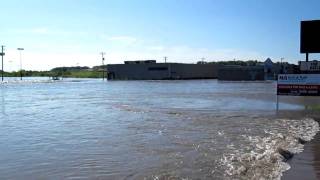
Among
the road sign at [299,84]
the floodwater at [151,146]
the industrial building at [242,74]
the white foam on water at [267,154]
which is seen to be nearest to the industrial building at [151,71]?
the industrial building at [242,74]

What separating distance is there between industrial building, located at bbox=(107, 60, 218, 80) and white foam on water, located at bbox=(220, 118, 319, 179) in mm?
128685

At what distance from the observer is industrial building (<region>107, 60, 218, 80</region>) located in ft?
483

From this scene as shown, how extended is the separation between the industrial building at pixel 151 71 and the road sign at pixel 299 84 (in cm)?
11909

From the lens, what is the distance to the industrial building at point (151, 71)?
14712 cm

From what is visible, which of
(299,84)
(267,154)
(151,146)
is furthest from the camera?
(299,84)

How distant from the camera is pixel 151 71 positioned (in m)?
149

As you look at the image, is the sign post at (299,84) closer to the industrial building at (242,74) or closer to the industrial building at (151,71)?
the industrial building at (242,74)

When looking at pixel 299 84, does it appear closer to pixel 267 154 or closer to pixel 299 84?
pixel 299 84

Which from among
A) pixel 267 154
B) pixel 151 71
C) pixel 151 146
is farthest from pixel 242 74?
pixel 267 154

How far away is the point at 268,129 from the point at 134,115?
8.26 m

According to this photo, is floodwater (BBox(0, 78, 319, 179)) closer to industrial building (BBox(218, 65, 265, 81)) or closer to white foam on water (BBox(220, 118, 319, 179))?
white foam on water (BBox(220, 118, 319, 179))

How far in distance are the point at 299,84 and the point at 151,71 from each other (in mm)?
124003

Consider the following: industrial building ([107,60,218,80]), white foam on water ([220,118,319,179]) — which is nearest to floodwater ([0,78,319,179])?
white foam on water ([220,118,319,179])

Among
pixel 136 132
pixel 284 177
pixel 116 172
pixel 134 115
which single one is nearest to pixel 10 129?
pixel 136 132
